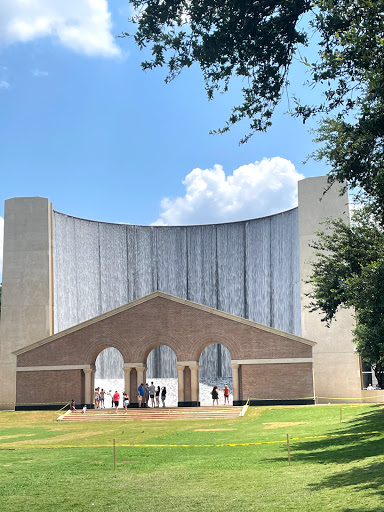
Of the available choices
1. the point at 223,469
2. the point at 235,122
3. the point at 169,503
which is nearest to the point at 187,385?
the point at 223,469

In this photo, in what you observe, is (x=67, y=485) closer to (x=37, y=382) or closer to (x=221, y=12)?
(x=221, y=12)

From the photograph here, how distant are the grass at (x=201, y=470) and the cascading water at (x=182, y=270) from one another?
25.6 metres

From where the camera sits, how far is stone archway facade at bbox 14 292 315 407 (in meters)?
42.2

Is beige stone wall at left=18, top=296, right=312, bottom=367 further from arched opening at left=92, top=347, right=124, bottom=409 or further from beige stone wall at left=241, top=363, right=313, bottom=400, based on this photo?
arched opening at left=92, top=347, right=124, bottom=409

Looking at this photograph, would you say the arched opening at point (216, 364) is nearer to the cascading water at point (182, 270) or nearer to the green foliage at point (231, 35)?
the cascading water at point (182, 270)

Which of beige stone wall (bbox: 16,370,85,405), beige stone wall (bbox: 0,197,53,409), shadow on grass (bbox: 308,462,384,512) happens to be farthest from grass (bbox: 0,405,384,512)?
beige stone wall (bbox: 0,197,53,409)

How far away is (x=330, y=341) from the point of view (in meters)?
51.0

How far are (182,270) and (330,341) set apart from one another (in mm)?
16474

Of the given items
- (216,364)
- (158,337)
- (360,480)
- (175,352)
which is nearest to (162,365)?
(216,364)

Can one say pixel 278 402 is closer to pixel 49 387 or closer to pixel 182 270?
pixel 49 387

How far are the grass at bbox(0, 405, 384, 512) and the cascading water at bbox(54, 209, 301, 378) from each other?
25.6 metres

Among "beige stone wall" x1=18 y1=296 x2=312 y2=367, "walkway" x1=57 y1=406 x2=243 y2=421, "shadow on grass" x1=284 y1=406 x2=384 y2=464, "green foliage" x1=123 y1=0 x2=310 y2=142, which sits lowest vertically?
"walkway" x1=57 y1=406 x2=243 y2=421

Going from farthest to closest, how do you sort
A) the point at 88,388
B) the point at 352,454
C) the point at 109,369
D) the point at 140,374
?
the point at 109,369
the point at 88,388
the point at 140,374
the point at 352,454

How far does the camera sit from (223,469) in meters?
17.7
